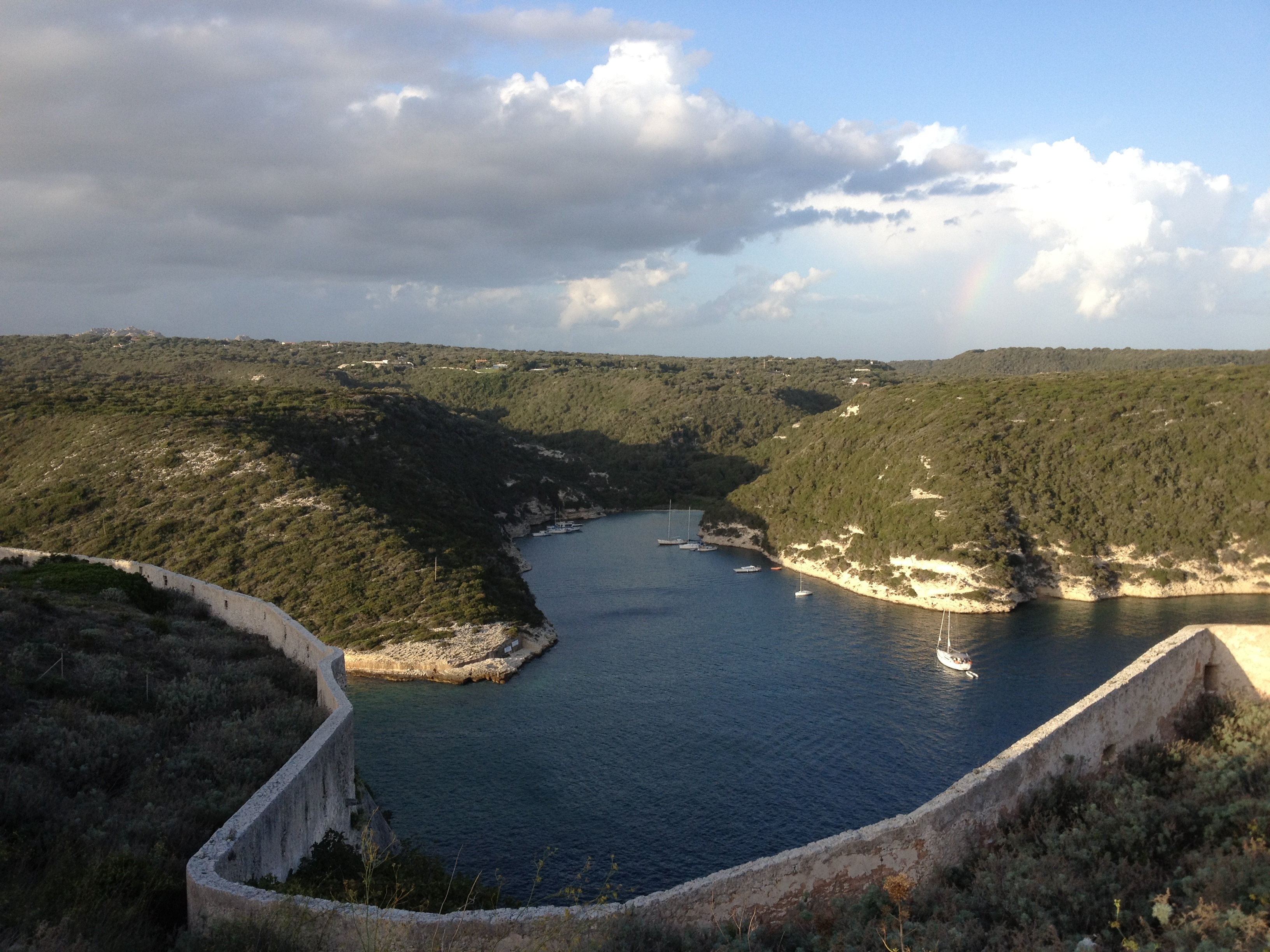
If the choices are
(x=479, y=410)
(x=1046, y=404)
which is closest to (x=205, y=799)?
(x=1046, y=404)

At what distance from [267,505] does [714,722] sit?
3207cm

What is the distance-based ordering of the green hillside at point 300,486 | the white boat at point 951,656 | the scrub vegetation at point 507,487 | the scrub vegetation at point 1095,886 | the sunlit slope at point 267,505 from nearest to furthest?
the scrub vegetation at point 1095,886, the white boat at point 951,656, the sunlit slope at point 267,505, the green hillside at point 300,486, the scrub vegetation at point 507,487

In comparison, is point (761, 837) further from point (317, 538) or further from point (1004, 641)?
point (317, 538)

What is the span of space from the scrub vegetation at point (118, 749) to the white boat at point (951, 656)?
118ft

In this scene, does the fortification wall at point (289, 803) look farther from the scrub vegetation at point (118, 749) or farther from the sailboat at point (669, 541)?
the sailboat at point (669, 541)

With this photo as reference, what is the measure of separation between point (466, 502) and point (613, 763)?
42.4 metres

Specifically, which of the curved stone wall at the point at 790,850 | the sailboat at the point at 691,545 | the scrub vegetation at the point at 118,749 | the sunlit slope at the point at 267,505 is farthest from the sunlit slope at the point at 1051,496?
the scrub vegetation at the point at 118,749

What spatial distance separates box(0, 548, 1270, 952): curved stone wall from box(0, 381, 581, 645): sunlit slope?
107 ft

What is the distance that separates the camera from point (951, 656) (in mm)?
45188

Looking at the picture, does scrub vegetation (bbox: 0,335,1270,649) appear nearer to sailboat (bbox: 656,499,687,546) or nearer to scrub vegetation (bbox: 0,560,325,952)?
sailboat (bbox: 656,499,687,546)

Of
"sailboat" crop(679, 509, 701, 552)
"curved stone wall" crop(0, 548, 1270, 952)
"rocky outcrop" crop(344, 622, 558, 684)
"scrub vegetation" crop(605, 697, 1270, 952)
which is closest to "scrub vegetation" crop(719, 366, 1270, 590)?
"sailboat" crop(679, 509, 701, 552)

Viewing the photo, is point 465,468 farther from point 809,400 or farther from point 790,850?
point 809,400

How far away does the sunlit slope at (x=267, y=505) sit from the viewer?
4672cm

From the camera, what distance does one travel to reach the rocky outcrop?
42156 mm
